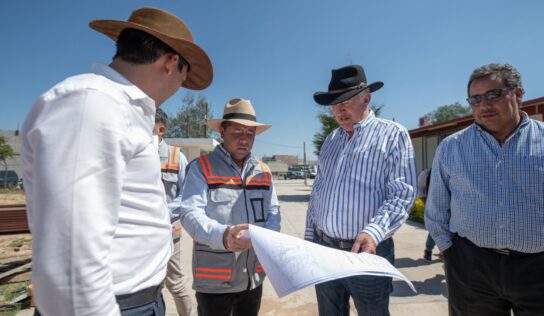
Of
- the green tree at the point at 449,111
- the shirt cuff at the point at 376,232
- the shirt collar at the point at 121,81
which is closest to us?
the shirt collar at the point at 121,81

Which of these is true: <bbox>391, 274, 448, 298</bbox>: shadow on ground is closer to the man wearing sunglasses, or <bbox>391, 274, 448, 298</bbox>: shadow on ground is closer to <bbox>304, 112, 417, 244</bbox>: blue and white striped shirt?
the man wearing sunglasses

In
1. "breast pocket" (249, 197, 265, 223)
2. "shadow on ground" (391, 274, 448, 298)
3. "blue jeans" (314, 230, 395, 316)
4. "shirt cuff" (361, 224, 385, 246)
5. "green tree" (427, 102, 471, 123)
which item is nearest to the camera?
"shirt cuff" (361, 224, 385, 246)

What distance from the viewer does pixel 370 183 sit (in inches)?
77.9

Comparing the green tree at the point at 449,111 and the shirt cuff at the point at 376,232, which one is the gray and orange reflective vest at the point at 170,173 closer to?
the shirt cuff at the point at 376,232

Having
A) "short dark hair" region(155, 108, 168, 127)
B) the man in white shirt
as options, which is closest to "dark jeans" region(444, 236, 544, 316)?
the man in white shirt

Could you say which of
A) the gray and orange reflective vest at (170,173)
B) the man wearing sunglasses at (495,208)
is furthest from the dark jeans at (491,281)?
the gray and orange reflective vest at (170,173)

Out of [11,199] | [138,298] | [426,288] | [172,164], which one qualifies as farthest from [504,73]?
[11,199]

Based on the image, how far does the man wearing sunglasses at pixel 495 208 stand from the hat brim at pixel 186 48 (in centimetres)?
174

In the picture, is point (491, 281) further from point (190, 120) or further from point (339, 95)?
point (190, 120)

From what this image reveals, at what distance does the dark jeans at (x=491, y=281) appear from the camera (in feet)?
5.86

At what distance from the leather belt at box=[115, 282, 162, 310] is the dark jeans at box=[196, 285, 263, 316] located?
3.14 feet

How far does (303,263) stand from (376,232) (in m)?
0.70

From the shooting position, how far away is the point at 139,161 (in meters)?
1.01

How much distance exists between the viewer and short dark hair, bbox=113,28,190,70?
3.80ft
